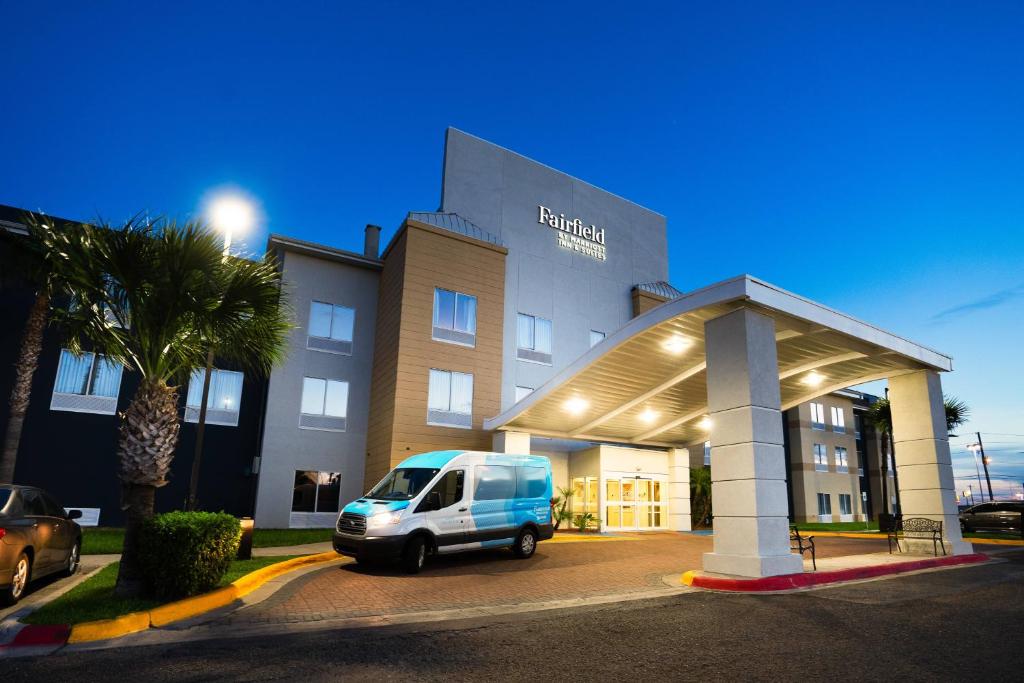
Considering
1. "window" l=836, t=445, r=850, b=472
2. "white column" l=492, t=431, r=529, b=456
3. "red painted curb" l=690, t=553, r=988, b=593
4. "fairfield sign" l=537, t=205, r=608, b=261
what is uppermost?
"fairfield sign" l=537, t=205, r=608, b=261

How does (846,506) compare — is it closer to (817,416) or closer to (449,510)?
(817,416)

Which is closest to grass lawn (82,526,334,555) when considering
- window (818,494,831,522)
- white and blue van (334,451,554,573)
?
white and blue van (334,451,554,573)

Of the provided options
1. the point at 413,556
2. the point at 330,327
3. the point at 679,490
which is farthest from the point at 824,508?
the point at 413,556

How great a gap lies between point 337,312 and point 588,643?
2203 centimetres

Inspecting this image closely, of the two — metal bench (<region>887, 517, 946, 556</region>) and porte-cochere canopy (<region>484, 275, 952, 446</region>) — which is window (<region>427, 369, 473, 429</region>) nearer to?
porte-cochere canopy (<region>484, 275, 952, 446</region>)

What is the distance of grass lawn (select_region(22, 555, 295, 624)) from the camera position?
24.2 feet

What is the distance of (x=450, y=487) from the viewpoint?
44.7 feet

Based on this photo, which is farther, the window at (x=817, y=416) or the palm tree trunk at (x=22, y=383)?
the window at (x=817, y=416)

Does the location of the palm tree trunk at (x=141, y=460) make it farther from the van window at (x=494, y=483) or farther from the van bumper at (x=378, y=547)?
the van window at (x=494, y=483)

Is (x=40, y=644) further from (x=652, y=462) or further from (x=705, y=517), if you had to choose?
(x=705, y=517)

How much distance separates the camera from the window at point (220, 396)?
24109 millimetres

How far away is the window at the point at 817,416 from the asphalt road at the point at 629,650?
120 feet

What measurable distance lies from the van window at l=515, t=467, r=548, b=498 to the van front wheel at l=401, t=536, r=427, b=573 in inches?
132

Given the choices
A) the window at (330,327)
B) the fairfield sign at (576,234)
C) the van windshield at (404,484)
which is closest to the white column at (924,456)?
the van windshield at (404,484)
